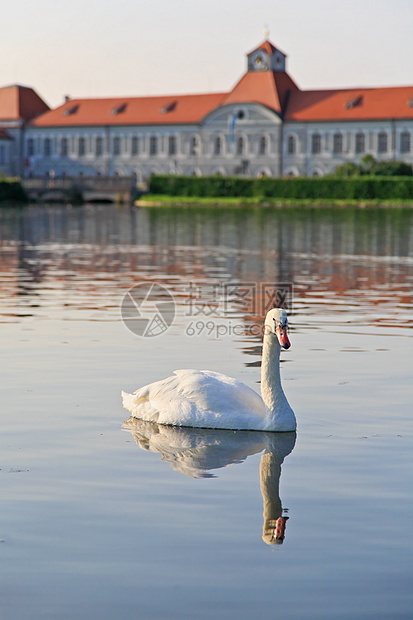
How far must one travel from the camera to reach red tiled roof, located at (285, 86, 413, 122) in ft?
A: 350

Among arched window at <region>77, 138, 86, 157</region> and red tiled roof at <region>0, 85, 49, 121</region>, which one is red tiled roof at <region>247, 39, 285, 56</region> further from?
red tiled roof at <region>0, 85, 49, 121</region>

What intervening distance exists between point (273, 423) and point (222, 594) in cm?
364

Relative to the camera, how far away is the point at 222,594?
19.0 ft

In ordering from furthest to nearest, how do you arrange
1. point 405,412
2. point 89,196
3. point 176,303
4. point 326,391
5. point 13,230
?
1. point 89,196
2. point 13,230
3. point 176,303
4. point 326,391
5. point 405,412

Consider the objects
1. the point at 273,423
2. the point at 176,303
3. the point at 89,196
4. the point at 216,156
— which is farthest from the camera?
the point at 216,156

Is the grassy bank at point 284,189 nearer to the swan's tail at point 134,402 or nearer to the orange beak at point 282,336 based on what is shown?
the swan's tail at point 134,402

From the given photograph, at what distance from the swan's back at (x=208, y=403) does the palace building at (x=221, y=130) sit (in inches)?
3899

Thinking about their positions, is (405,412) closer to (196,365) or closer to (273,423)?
(273,423)

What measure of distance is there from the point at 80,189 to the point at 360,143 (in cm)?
2739

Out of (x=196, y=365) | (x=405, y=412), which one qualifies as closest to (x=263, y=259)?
(x=196, y=365)

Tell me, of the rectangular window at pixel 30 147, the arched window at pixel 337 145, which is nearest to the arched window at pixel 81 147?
the rectangular window at pixel 30 147

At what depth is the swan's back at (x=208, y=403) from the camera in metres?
9.41

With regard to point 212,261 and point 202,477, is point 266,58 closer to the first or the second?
point 212,261

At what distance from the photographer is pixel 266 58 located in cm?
11212
